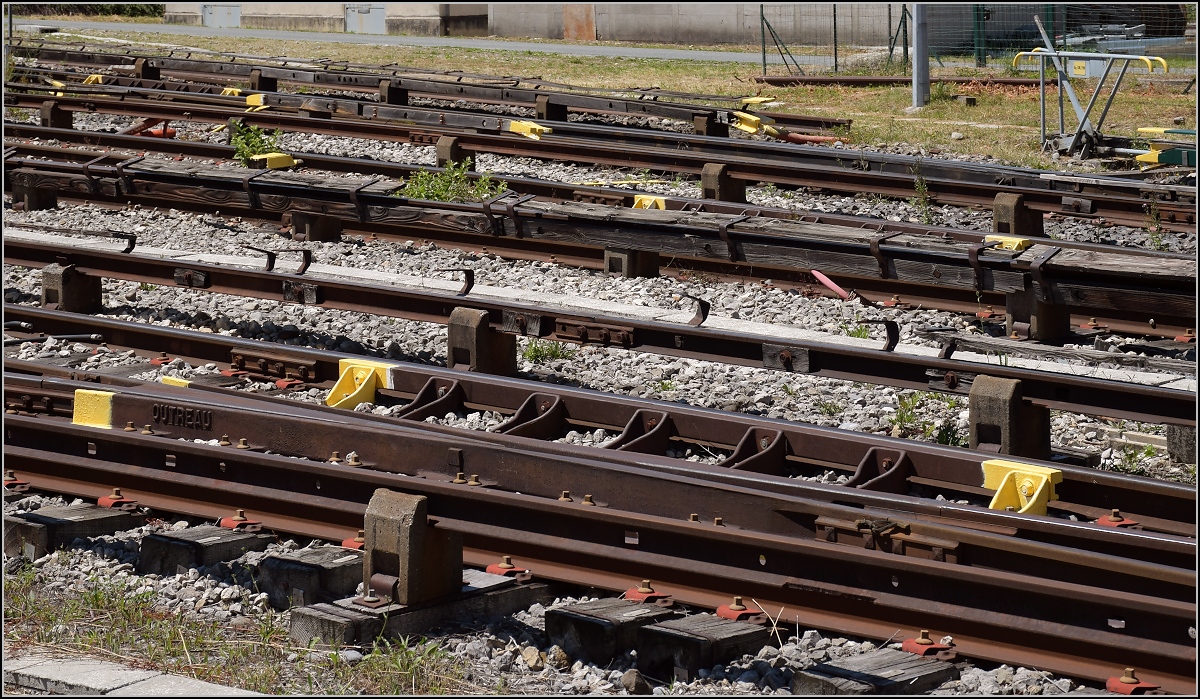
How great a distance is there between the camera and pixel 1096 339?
30.9 feet

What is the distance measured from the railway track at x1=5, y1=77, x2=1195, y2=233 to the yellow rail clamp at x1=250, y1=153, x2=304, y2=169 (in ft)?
8.27

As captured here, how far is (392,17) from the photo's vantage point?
42000 mm

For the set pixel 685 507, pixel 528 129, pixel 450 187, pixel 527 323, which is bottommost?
pixel 685 507

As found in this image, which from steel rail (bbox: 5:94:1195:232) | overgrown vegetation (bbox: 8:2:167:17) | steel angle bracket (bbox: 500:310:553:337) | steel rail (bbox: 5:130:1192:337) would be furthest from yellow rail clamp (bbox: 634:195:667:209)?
overgrown vegetation (bbox: 8:2:167:17)

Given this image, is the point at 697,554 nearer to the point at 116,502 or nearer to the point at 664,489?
the point at 664,489

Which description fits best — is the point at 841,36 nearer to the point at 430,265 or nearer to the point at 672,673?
the point at 430,265

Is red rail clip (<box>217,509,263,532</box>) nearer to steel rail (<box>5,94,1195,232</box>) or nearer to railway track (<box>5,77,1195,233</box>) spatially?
railway track (<box>5,77,1195,233</box>)

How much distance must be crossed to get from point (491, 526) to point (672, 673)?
4.43 ft

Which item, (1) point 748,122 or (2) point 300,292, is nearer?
(2) point 300,292

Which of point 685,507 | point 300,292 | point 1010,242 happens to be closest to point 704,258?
point 1010,242

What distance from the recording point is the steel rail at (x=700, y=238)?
8.72 metres

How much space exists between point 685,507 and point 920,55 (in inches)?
675

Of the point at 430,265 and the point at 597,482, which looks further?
the point at 430,265

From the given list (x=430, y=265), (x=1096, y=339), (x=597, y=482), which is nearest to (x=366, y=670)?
(x=597, y=482)
